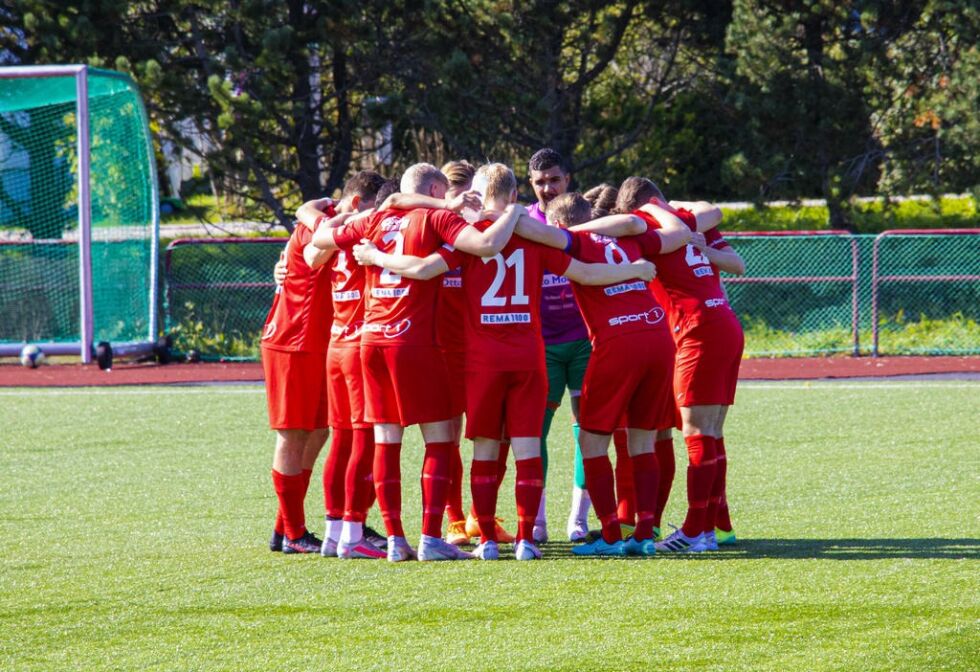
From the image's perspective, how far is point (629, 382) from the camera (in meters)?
6.59

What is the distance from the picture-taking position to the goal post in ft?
57.6

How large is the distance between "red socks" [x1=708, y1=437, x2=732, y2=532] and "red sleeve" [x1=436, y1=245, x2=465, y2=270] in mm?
1590

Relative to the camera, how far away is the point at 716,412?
691 centimetres

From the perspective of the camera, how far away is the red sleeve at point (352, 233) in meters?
6.61

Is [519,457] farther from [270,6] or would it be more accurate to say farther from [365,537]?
[270,6]

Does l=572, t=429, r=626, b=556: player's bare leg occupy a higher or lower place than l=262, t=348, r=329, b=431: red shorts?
lower

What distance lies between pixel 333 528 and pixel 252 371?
36.3 ft

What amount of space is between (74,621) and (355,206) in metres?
2.45

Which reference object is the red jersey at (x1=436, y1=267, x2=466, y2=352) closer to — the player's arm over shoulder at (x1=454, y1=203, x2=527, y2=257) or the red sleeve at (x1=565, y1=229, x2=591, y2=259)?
the player's arm over shoulder at (x1=454, y1=203, x2=527, y2=257)

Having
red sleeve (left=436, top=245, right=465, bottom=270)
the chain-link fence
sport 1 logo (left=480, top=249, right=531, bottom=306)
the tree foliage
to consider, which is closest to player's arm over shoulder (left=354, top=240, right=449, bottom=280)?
red sleeve (left=436, top=245, right=465, bottom=270)

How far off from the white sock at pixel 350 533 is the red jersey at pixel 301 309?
87cm

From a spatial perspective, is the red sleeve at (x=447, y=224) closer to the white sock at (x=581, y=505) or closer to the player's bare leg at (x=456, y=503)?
the player's bare leg at (x=456, y=503)

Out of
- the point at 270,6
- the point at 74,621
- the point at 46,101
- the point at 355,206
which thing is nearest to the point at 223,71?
the point at 270,6

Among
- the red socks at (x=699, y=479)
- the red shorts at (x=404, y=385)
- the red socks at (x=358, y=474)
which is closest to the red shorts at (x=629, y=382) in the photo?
the red socks at (x=699, y=479)
